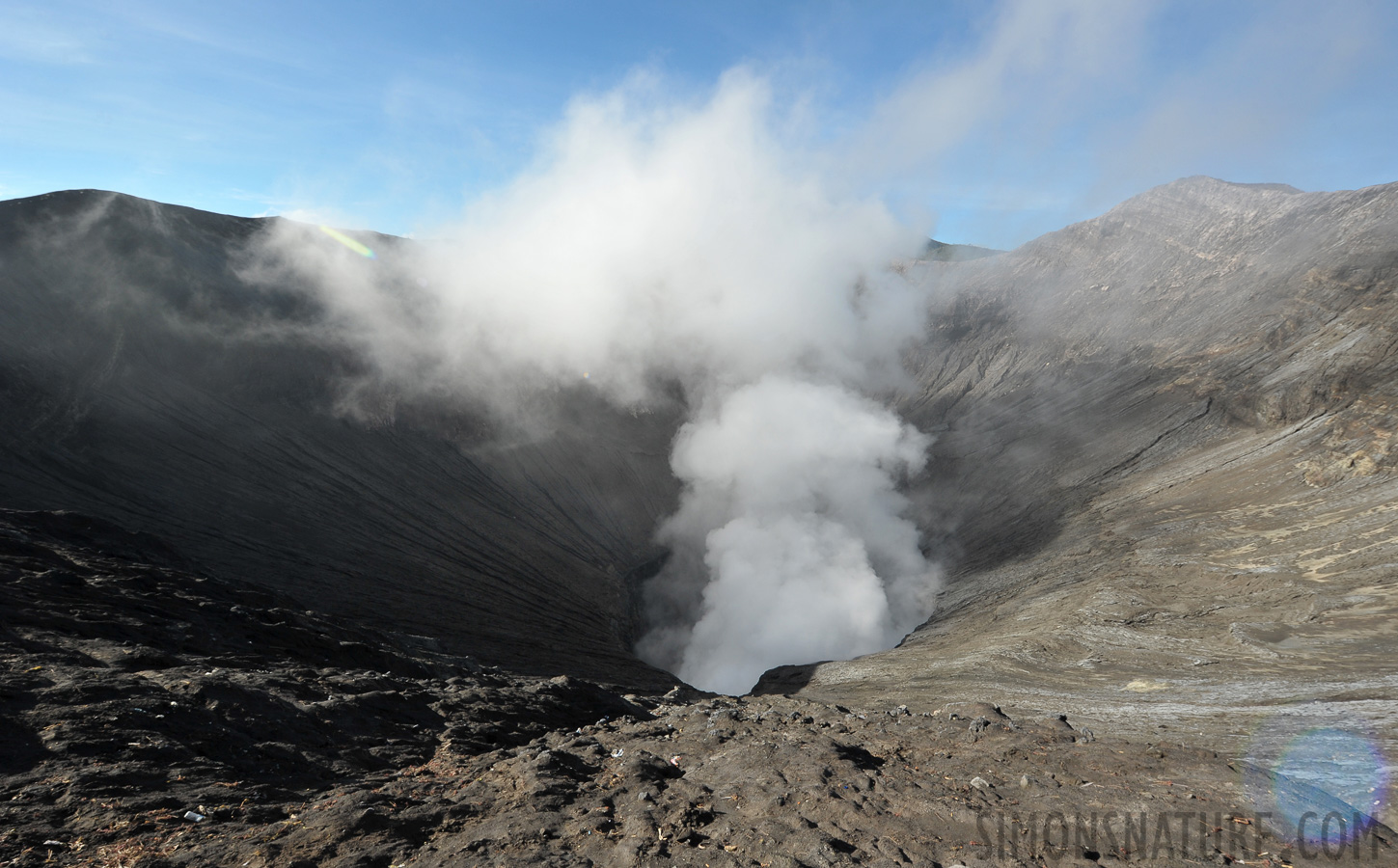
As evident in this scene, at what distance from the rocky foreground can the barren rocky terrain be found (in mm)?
64

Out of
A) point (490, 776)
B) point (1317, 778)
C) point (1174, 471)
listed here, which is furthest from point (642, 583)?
point (1317, 778)

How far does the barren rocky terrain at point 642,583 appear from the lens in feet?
24.3

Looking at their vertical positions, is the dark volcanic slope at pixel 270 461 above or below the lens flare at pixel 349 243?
below

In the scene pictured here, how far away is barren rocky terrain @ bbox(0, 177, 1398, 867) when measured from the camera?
7410 mm

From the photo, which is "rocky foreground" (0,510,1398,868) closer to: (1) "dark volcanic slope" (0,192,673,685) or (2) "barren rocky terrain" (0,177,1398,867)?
(2) "barren rocky terrain" (0,177,1398,867)

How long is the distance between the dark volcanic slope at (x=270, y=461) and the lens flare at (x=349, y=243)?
Result: 489 cm

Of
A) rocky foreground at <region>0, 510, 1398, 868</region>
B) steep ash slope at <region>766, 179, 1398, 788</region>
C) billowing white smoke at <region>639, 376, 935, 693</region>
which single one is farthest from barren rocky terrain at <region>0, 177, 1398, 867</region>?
billowing white smoke at <region>639, 376, 935, 693</region>

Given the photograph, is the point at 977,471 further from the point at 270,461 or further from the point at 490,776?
the point at 490,776

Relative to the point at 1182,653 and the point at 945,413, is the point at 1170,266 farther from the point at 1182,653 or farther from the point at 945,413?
the point at 1182,653

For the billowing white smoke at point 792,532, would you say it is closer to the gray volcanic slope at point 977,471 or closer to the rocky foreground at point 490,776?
the gray volcanic slope at point 977,471

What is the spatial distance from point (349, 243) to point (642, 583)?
117 feet

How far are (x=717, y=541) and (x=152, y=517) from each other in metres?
30.0

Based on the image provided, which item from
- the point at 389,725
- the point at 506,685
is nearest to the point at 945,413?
the point at 506,685

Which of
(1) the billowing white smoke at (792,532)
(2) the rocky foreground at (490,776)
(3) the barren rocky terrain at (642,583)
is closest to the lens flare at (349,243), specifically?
(3) the barren rocky terrain at (642,583)
